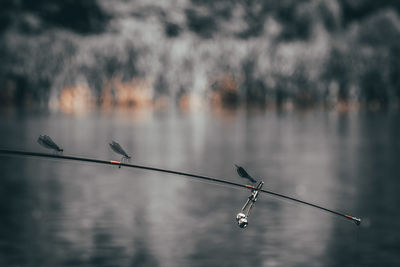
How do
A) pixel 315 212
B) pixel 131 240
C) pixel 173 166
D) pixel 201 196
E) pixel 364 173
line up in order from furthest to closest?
pixel 173 166
pixel 364 173
pixel 201 196
pixel 315 212
pixel 131 240

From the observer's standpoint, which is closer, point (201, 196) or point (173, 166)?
point (201, 196)

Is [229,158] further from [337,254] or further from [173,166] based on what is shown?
[337,254]

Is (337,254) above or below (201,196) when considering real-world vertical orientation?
below

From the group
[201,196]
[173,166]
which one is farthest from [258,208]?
[173,166]

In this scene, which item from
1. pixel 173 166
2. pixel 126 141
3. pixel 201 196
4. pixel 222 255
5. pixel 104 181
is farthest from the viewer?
pixel 126 141

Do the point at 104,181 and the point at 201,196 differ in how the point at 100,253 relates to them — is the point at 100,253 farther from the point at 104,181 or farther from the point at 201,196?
the point at 104,181

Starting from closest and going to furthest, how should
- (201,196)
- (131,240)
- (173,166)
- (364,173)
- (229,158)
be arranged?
(131,240) → (201,196) → (364,173) → (173,166) → (229,158)

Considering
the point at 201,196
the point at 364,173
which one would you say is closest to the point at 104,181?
the point at 201,196

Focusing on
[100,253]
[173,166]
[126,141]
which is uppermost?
[126,141]

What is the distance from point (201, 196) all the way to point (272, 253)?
125ft

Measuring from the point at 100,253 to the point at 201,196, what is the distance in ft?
130

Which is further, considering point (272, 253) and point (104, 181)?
point (104, 181)

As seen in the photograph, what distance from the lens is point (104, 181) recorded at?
361 feet

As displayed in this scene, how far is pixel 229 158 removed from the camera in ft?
499
